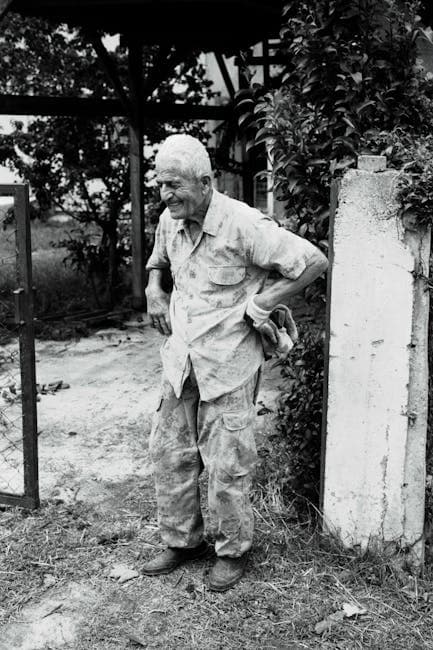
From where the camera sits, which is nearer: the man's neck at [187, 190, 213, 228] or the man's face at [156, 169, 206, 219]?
the man's face at [156, 169, 206, 219]

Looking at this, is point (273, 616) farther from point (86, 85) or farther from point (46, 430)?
point (86, 85)

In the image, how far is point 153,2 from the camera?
678cm

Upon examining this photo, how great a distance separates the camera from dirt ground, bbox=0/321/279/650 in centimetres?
319

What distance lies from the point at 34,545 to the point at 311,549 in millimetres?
1304

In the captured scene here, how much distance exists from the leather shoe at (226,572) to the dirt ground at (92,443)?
0.79 ft

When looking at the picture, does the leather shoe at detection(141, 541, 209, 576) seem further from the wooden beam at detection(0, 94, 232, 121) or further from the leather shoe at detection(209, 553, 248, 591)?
the wooden beam at detection(0, 94, 232, 121)

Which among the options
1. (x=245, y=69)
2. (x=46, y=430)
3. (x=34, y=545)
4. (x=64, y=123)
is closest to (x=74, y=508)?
(x=34, y=545)

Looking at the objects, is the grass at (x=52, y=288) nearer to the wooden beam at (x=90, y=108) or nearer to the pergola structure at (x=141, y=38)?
the pergola structure at (x=141, y=38)

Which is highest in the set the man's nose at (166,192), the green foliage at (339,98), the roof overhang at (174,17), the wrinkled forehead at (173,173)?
the roof overhang at (174,17)

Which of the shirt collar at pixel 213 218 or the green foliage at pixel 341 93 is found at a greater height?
the green foliage at pixel 341 93

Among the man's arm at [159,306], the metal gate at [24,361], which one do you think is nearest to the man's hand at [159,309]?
the man's arm at [159,306]

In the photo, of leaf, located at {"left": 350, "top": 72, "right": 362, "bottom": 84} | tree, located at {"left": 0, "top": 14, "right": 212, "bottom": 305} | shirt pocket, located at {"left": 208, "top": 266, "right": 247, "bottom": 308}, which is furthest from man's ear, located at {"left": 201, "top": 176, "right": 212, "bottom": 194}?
tree, located at {"left": 0, "top": 14, "right": 212, "bottom": 305}

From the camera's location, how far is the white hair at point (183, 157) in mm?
2916

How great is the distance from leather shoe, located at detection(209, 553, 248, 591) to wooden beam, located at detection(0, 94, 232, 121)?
5.76 metres
